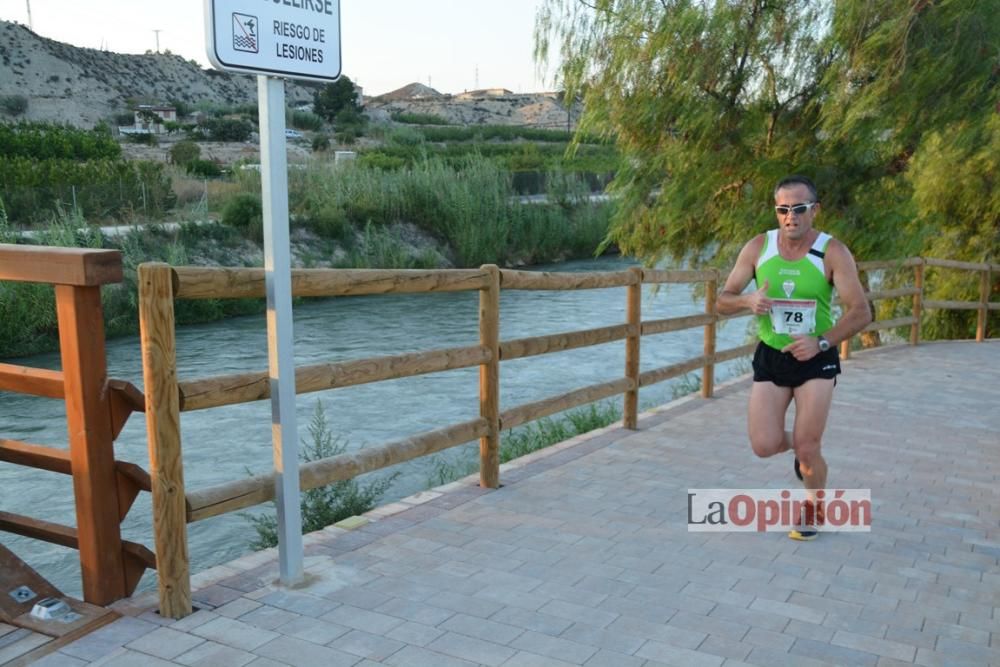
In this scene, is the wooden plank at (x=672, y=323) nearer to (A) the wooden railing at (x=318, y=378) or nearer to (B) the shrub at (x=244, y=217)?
(A) the wooden railing at (x=318, y=378)

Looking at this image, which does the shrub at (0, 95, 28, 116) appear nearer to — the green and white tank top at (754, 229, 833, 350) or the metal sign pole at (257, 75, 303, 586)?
the metal sign pole at (257, 75, 303, 586)

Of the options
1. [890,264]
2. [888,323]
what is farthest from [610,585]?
[888,323]

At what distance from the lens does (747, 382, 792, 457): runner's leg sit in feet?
16.9

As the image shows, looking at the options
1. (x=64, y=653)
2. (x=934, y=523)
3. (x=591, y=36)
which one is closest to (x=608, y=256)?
(x=591, y=36)

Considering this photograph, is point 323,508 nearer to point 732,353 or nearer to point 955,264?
point 732,353

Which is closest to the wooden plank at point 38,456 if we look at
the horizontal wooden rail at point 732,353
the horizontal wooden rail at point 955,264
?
the horizontal wooden rail at point 732,353

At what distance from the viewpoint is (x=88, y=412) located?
392 cm

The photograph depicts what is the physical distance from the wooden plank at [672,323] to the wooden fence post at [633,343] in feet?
0.37

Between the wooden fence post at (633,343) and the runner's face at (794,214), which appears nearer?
the runner's face at (794,214)

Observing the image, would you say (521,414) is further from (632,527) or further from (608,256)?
(608,256)

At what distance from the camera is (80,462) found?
3.98 m

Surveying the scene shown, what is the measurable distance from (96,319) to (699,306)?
760 inches

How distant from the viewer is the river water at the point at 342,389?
8617 mm

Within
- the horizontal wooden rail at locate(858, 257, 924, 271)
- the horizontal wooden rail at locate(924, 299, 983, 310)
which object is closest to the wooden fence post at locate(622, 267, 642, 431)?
the horizontal wooden rail at locate(858, 257, 924, 271)
